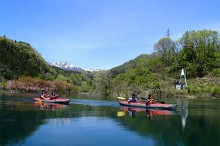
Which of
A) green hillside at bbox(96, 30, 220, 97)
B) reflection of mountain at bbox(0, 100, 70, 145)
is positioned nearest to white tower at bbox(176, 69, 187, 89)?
green hillside at bbox(96, 30, 220, 97)

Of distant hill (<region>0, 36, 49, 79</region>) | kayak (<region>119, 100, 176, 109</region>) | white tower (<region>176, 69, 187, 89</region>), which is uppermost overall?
distant hill (<region>0, 36, 49, 79</region>)

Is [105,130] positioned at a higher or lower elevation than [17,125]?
lower

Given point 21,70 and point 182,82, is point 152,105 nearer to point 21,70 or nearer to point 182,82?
point 182,82

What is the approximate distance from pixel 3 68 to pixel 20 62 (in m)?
7.07

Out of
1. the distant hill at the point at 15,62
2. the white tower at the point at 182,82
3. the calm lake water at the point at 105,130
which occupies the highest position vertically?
the distant hill at the point at 15,62

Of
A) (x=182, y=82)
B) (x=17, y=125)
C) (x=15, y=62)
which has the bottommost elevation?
(x=17, y=125)

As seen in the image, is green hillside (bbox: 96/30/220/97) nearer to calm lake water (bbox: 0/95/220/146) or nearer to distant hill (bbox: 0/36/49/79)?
distant hill (bbox: 0/36/49/79)

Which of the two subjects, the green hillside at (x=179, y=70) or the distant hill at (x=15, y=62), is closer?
the green hillside at (x=179, y=70)

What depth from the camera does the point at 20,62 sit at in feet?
381

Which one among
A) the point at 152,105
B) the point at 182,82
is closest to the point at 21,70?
the point at 182,82

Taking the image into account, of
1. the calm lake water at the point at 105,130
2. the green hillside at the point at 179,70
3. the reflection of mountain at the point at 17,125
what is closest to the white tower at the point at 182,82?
the green hillside at the point at 179,70

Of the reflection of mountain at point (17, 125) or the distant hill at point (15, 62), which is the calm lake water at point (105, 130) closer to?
the reflection of mountain at point (17, 125)

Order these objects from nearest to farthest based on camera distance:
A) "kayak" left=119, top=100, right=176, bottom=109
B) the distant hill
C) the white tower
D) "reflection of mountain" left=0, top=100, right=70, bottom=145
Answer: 1. "reflection of mountain" left=0, top=100, right=70, bottom=145
2. "kayak" left=119, top=100, right=176, bottom=109
3. the white tower
4. the distant hill

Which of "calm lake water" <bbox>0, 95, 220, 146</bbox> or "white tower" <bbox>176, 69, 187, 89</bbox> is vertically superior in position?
"white tower" <bbox>176, 69, 187, 89</bbox>
